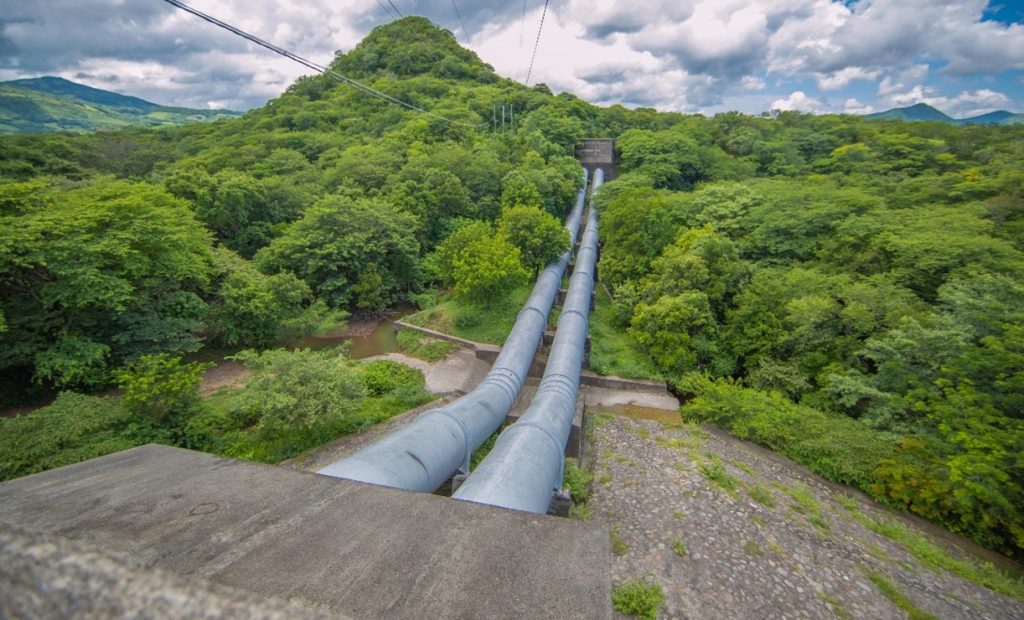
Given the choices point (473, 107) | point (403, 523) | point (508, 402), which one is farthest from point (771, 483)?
point (473, 107)

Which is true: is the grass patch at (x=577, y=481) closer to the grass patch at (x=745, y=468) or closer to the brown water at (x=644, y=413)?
the grass patch at (x=745, y=468)

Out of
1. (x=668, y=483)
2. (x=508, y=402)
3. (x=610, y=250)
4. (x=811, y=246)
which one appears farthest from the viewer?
(x=610, y=250)

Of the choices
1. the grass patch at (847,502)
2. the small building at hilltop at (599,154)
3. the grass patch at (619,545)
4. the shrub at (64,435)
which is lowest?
the grass patch at (847,502)

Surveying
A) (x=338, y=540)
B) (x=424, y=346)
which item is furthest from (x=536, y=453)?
(x=424, y=346)

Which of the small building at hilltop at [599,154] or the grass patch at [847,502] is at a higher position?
the small building at hilltop at [599,154]

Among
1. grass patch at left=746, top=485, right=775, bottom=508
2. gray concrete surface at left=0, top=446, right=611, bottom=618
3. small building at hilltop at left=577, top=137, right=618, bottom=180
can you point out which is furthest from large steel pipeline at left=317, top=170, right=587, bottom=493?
small building at hilltop at left=577, top=137, right=618, bottom=180

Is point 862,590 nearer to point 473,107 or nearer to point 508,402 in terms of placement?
point 508,402

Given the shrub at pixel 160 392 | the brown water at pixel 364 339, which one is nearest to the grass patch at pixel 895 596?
the shrub at pixel 160 392
